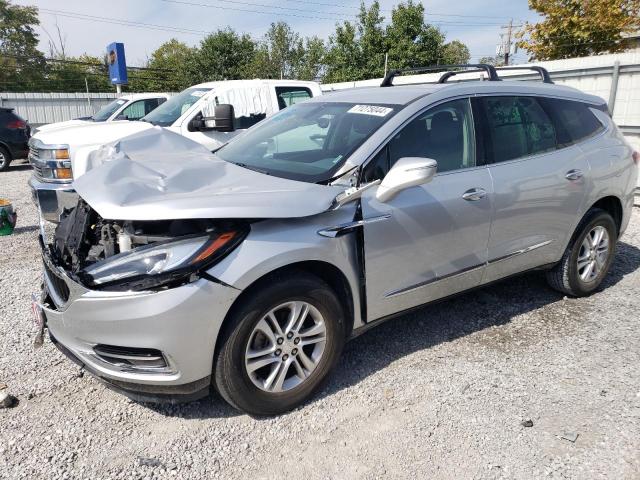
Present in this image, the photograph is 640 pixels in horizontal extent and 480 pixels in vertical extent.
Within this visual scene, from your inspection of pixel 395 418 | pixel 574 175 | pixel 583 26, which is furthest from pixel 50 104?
pixel 395 418

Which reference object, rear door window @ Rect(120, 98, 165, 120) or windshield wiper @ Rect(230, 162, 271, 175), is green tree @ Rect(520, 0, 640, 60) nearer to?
rear door window @ Rect(120, 98, 165, 120)

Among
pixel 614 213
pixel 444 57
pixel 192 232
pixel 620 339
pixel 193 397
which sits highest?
pixel 444 57

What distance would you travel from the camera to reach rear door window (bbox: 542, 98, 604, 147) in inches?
154

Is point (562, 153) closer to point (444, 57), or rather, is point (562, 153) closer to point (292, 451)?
point (292, 451)

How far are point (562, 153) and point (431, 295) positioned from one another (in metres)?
1.64

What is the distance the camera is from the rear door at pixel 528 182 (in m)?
3.46

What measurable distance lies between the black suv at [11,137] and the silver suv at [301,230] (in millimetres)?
10688

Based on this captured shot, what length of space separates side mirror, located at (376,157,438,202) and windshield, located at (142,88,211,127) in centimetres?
556

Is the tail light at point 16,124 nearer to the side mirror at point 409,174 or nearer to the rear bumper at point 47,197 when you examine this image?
the rear bumper at point 47,197

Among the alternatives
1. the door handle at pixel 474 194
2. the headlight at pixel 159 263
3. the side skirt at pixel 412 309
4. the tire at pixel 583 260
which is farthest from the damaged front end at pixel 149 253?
the tire at pixel 583 260

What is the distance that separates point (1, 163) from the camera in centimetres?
1222

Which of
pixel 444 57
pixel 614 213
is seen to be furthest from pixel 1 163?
pixel 444 57

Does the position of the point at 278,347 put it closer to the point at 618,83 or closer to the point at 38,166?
the point at 38,166

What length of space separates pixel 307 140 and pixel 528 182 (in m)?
1.61
